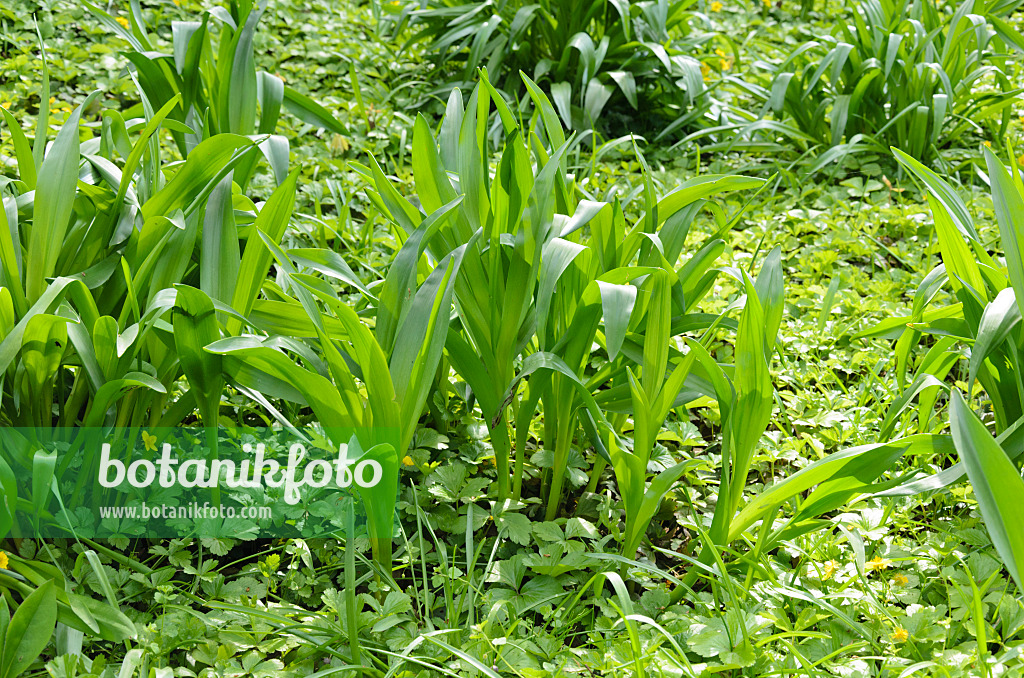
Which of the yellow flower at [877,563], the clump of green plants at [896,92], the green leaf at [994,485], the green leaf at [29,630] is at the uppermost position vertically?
the clump of green plants at [896,92]

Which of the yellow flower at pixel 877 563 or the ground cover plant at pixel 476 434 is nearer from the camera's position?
the ground cover plant at pixel 476 434

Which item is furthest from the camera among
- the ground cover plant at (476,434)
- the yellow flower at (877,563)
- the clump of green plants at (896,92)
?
the clump of green plants at (896,92)

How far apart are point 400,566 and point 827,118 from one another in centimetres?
270

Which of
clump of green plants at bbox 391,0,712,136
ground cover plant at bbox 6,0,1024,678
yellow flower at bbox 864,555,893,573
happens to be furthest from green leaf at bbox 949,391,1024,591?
clump of green plants at bbox 391,0,712,136

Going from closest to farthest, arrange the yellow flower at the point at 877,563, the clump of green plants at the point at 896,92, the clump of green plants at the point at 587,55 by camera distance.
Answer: the yellow flower at the point at 877,563, the clump of green plants at the point at 896,92, the clump of green plants at the point at 587,55

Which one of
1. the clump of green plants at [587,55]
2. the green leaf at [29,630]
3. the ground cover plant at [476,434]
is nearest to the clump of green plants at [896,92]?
the clump of green plants at [587,55]

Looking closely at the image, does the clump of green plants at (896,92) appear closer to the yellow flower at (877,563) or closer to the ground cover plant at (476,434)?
the ground cover plant at (476,434)

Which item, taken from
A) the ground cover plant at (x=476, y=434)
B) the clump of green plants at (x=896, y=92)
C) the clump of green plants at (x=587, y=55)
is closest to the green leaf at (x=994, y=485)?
the ground cover plant at (x=476, y=434)

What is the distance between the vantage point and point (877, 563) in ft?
4.23

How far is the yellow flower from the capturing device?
1290mm

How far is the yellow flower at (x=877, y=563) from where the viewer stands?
1.29m

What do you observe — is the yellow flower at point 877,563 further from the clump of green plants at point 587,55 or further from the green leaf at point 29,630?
the clump of green plants at point 587,55

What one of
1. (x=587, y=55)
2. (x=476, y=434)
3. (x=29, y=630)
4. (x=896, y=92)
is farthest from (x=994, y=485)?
(x=587, y=55)

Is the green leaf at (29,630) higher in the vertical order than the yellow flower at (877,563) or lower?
higher
